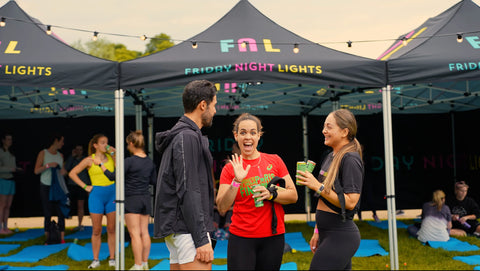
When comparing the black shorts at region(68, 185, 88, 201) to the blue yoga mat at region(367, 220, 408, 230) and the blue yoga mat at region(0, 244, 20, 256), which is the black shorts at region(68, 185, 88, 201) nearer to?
the blue yoga mat at region(0, 244, 20, 256)

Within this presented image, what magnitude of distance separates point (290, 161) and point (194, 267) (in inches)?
328

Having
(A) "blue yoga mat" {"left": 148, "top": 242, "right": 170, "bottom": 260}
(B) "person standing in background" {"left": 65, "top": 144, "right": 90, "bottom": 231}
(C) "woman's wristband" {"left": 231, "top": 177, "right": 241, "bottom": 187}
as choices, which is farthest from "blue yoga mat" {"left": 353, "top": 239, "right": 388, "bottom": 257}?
(B) "person standing in background" {"left": 65, "top": 144, "right": 90, "bottom": 231}

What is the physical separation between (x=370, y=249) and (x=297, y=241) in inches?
51.1

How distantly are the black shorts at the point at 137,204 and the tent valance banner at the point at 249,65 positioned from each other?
1.36m

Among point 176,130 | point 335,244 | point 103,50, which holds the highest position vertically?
point 103,50

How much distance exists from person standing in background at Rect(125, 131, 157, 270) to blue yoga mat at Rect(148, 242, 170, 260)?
2.56ft

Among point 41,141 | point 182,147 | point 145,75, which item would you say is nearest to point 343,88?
point 145,75

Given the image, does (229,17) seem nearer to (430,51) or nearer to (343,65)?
(343,65)

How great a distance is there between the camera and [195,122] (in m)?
2.53

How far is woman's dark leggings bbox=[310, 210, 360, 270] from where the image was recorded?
8.86 feet

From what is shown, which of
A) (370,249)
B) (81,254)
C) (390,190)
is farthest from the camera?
(370,249)

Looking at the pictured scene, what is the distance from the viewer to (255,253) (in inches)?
118

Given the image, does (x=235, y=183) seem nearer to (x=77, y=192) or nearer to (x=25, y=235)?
(x=25, y=235)

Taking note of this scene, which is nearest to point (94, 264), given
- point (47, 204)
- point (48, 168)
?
point (47, 204)
